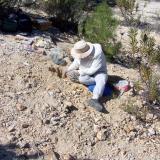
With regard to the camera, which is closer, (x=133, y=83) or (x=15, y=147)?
(x=15, y=147)

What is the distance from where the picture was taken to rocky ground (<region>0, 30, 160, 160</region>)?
620 cm

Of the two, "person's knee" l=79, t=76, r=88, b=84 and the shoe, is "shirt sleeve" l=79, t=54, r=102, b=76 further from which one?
the shoe

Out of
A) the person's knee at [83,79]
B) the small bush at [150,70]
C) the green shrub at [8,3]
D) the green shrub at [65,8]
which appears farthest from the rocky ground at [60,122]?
the green shrub at [65,8]

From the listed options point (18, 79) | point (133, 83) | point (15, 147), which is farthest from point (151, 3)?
point (15, 147)

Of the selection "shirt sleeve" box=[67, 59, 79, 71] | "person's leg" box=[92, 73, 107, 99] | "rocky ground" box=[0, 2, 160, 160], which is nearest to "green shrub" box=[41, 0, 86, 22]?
"rocky ground" box=[0, 2, 160, 160]

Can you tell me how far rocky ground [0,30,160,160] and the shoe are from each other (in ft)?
0.21

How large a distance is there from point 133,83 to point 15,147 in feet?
7.55

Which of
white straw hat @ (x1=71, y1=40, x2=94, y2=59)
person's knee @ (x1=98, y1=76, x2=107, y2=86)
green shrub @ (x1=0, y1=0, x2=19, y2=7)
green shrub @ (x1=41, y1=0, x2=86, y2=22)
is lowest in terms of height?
green shrub @ (x1=41, y1=0, x2=86, y2=22)

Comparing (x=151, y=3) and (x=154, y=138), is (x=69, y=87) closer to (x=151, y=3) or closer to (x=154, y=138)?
(x=154, y=138)

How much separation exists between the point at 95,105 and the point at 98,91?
0.72ft

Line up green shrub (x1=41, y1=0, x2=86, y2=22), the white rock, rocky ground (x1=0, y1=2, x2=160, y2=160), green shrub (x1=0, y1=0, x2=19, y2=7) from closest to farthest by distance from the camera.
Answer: rocky ground (x1=0, y1=2, x2=160, y2=160), the white rock, green shrub (x1=0, y1=0, x2=19, y2=7), green shrub (x1=41, y1=0, x2=86, y2=22)

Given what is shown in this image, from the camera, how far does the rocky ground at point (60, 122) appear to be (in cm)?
620

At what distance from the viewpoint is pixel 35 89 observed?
7.07 metres

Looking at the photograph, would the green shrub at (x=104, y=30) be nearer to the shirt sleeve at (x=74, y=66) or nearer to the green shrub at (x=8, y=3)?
the shirt sleeve at (x=74, y=66)
